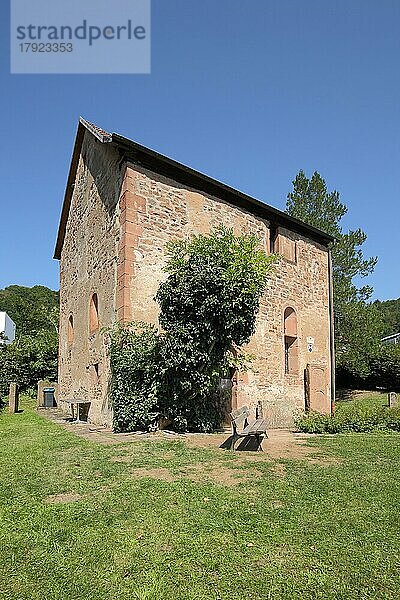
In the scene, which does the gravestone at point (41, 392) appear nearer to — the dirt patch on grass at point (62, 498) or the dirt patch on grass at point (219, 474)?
the dirt patch on grass at point (219, 474)

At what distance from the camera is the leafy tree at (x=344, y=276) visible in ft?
97.9

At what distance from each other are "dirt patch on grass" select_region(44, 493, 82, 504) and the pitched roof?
9.94 meters

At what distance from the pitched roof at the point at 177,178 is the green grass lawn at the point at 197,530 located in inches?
355

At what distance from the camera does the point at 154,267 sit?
14.0 meters

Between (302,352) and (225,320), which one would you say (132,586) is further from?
(302,352)

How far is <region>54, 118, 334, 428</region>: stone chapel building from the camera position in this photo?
13.9 meters

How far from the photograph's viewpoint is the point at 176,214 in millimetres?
15016

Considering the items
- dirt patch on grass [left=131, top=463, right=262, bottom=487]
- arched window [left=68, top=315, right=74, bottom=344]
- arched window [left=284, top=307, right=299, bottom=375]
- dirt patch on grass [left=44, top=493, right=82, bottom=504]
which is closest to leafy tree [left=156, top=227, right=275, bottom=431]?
dirt patch on grass [left=131, top=463, right=262, bottom=487]

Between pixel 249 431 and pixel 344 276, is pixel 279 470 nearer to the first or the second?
pixel 249 431

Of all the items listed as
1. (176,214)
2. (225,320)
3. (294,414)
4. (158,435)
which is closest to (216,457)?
(158,435)

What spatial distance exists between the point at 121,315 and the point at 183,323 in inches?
85.8

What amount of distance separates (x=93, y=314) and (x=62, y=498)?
10784mm

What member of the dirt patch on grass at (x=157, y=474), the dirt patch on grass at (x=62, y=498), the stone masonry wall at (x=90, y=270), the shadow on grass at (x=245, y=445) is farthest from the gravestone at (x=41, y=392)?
the dirt patch on grass at (x=62, y=498)

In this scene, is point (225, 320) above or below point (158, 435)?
above
